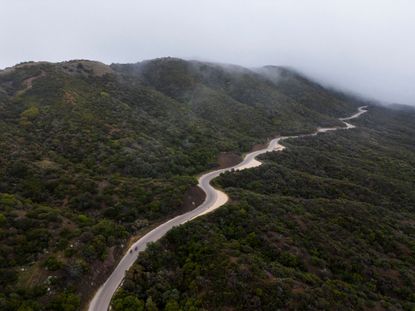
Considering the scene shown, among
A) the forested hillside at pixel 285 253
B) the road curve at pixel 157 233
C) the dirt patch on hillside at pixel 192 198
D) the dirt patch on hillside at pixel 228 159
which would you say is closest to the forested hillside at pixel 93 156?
the dirt patch on hillside at pixel 192 198

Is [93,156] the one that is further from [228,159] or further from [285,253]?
[285,253]

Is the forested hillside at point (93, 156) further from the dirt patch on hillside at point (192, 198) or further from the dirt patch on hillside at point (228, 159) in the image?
the dirt patch on hillside at point (228, 159)

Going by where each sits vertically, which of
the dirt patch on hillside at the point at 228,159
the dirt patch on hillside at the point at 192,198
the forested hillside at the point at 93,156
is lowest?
the dirt patch on hillside at the point at 228,159

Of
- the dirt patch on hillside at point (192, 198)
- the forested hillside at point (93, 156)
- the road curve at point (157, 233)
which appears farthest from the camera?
the dirt patch on hillside at point (192, 198)

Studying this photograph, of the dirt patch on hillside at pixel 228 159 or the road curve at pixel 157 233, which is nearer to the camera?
the road curve at pixel 157 233

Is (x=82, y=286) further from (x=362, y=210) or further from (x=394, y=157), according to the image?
(x=394, y=157)

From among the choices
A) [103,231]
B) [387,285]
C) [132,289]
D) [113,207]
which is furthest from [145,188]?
[387,285]
